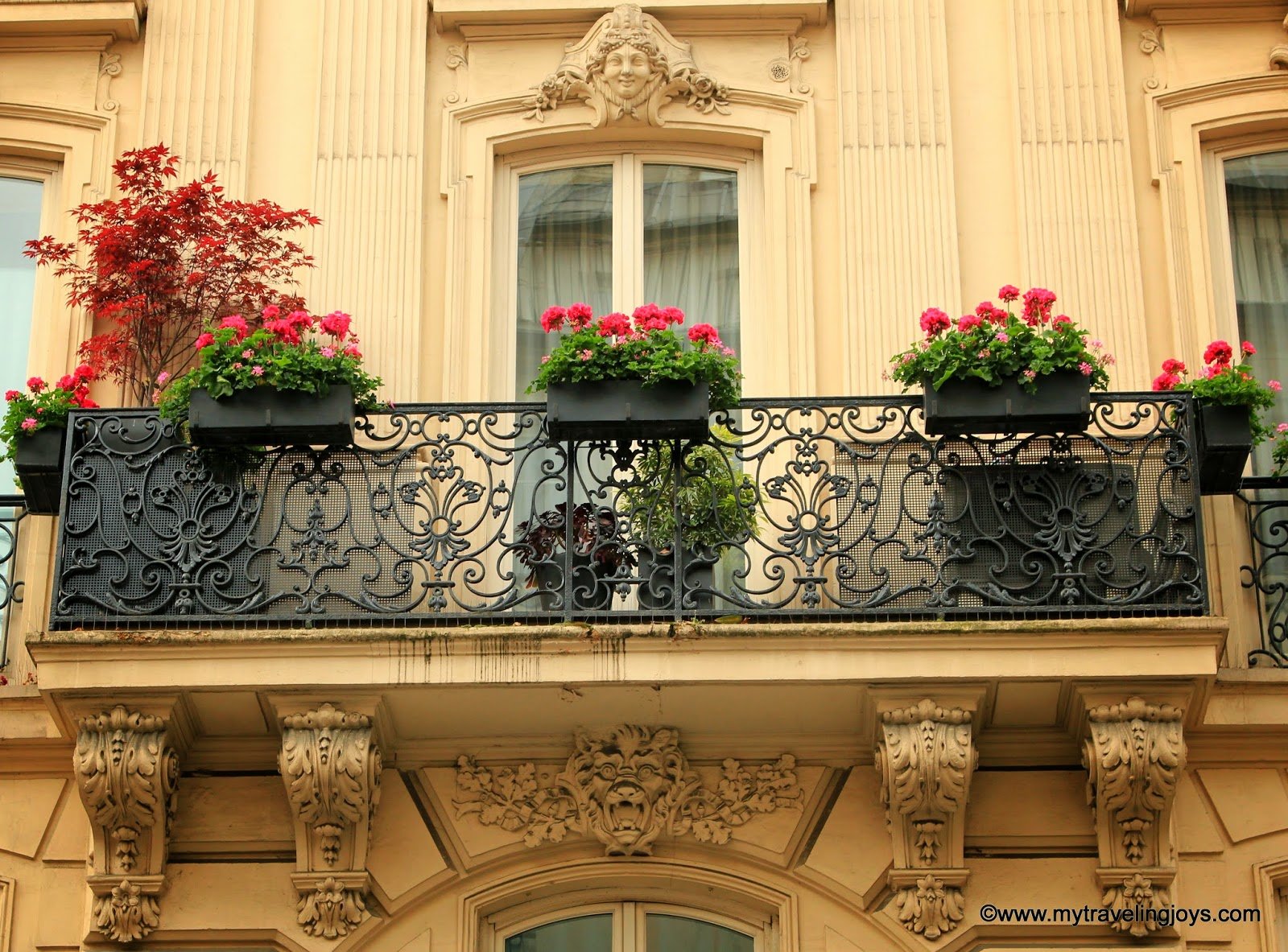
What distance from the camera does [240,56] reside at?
12.6 m

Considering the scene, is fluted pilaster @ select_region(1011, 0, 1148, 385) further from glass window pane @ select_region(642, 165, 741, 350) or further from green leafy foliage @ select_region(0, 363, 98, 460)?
green leafy foliage @ select_region(0, 363, 98, 460)

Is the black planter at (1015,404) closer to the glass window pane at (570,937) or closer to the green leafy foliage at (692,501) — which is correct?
the green leafy foliage at (692,501)

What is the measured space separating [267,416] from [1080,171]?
14.6 ft

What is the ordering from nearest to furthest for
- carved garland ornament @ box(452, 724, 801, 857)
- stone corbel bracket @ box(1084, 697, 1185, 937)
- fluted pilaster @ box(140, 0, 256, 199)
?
stone corbel bracket @ box(1084, 697, 1185, 937), carved garland ornament @ box(452, 724, 801, 857), fluted pilaster @ box(140, 0, 256, 199)

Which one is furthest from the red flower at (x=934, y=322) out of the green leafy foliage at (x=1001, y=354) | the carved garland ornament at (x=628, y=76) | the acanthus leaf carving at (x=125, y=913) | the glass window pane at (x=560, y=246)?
the acanthus leaf carving at (x=125, y=913)

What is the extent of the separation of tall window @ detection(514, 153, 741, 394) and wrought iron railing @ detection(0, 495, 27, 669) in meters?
2.66

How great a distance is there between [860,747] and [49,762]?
3.78m

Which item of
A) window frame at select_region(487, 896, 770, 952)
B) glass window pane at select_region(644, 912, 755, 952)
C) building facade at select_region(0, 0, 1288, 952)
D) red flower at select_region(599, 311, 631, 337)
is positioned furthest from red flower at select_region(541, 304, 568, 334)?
glass window pane at select_region(644, 912, 755, 952)

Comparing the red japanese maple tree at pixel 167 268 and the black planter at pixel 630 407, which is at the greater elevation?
the red japanese maple tree at pixel 167 268

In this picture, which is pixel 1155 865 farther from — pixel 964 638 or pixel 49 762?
pixel 49 762

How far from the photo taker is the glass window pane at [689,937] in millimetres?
10680

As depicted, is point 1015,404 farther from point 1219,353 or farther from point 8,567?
point 8,567

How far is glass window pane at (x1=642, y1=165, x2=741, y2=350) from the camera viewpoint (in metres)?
12.4

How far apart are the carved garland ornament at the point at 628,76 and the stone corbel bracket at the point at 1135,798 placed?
421cm
